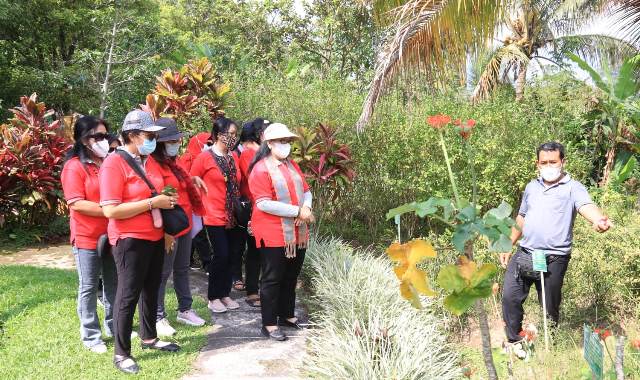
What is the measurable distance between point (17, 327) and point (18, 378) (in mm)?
1272

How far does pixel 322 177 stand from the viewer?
6.69 meters

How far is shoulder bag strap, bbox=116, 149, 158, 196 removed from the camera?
354 centimetres

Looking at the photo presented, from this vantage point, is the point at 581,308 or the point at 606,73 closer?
the point at 581,308

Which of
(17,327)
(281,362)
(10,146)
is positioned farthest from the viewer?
(10,146)

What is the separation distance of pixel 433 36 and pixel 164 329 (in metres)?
4.25

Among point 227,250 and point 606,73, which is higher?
point 606,73

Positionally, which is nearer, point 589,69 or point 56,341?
point 56,341

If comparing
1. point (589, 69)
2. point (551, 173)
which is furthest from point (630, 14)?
point (551, 173)

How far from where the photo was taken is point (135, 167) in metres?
3.57

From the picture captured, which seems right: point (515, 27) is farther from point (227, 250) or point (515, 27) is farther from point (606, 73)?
point (227, 250)

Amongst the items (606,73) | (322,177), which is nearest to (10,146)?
(322,177)

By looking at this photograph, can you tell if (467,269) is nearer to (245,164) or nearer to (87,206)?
(87,206)

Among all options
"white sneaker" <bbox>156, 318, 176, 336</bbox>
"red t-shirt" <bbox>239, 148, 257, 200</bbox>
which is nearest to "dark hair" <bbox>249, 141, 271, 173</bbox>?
"red t-shirt" <bbox>239, 148, 257, 200</bbox>

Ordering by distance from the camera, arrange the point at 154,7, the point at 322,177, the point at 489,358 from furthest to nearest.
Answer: the point at 154,7
the point at 322,177
the point at 489,358
